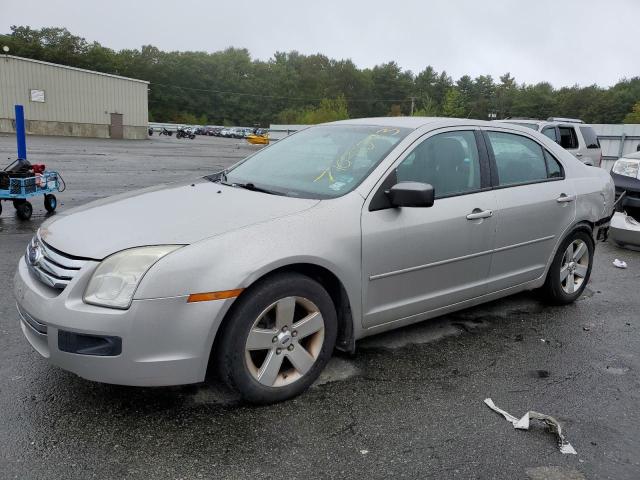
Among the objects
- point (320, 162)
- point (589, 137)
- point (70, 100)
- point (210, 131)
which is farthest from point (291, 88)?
point (320, 162)

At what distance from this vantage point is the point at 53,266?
282cm

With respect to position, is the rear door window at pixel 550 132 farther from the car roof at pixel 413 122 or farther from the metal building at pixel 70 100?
the metal building at pixel 70 100

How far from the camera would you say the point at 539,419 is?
3.01m

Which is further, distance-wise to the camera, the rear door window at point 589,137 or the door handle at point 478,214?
the rear door window at point 589,137

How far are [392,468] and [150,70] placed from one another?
11773 centimetres

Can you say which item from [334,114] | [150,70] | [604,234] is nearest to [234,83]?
[150,70]

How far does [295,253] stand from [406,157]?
45.8 inches

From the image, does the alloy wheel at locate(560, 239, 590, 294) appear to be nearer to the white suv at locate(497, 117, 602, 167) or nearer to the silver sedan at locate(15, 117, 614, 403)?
the silver sedan at locate(15, 117, 614, 403)

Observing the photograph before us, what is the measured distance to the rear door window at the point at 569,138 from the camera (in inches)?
481

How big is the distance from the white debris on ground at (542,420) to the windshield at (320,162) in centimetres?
159

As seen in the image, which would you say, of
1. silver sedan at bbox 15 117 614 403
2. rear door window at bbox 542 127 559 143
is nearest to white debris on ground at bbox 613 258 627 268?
silver sedan at bbox 15 117 614 403

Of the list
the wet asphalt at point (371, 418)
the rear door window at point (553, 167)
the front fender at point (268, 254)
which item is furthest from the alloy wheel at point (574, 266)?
the front fender at point (268, 254)

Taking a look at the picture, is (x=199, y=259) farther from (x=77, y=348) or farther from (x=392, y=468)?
(x=392, y=468)

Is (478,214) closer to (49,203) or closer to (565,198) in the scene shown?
(565,198)
